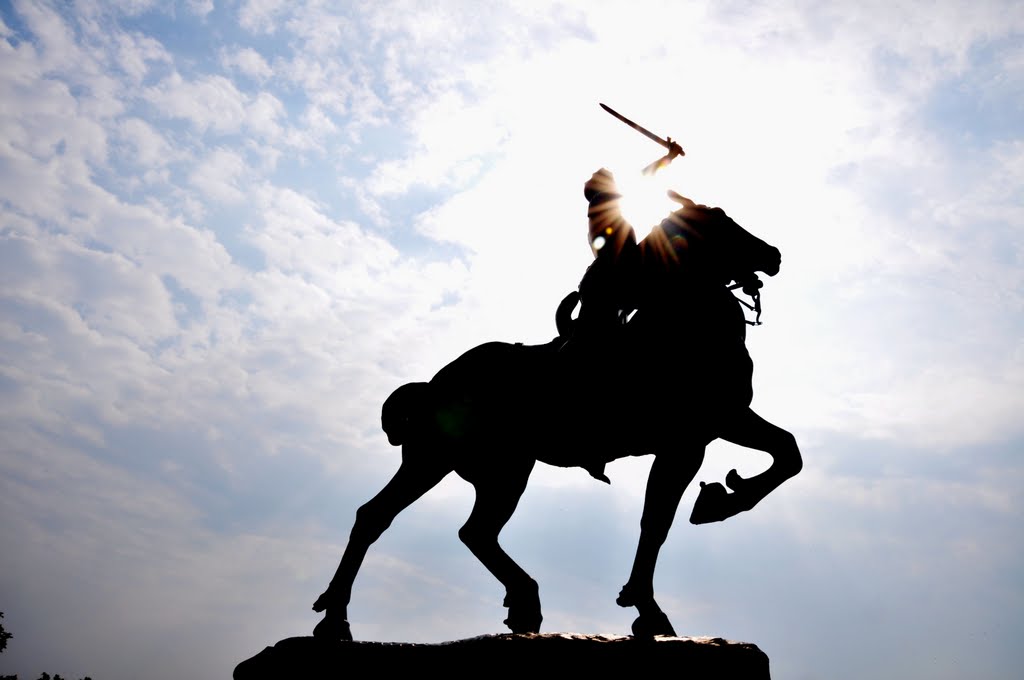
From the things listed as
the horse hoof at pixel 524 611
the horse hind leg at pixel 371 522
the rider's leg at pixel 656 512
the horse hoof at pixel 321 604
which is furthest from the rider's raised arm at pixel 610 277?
the horse hoof at pixel 321 604

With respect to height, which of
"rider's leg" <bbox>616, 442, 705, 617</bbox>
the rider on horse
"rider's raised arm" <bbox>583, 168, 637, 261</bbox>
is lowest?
"rider's leg" <bbox>616, 442, 705, 617</bbox>

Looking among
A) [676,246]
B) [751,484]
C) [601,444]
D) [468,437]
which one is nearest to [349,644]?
[468,437]

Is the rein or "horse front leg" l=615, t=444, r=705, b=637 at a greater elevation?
the rein

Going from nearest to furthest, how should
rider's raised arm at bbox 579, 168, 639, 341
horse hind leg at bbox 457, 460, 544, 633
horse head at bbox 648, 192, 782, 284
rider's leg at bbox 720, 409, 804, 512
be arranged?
rider's leg at bbox 720, 409, 804, 512, horse hind leg at bbox 457, 460, 544, 633, horse head at bbox 648, 192, 782, 284, rider's raised arm at bbox 579, 168, 639, 341

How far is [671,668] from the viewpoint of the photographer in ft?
16.2

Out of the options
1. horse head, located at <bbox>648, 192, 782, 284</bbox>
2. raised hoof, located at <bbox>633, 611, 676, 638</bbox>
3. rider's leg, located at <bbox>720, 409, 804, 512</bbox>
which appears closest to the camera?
raised hoof, located at <bbox>633, 611, 676, 638</bbox>

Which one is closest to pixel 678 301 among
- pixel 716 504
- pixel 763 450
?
pixel 763 450

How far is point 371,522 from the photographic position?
6.48m

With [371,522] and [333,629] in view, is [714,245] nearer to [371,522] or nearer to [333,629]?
[371,522]

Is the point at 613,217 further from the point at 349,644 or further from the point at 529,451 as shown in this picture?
the point at 349,644

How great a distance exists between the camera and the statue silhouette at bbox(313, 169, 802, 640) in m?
6.02

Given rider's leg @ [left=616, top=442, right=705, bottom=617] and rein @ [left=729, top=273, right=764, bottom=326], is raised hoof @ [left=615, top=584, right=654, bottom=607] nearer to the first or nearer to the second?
rider's leg @ [left=616, top=442, right=705, bottom=617]

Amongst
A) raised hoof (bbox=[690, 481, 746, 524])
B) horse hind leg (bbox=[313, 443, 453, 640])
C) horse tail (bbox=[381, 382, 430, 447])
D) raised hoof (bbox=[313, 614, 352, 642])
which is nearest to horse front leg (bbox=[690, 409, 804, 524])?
raised hoof (bbox=[690, 481, 746, 524])

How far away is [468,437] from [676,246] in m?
2.14
